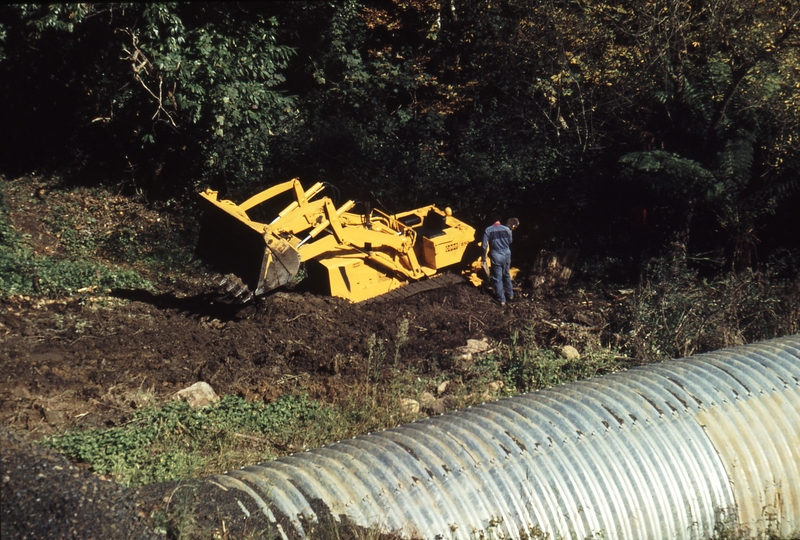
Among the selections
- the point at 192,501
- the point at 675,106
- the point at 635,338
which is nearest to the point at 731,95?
the point at 675,106

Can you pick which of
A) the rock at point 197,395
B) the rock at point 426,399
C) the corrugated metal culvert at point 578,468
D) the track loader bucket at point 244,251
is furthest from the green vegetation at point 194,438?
the track loader bucket at point 244,251

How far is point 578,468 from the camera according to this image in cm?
521

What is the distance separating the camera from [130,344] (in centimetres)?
956

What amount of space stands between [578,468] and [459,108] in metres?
11.6

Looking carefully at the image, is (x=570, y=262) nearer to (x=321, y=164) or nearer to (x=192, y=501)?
(x=321, y=164)

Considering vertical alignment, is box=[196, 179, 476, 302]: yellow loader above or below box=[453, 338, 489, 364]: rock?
above

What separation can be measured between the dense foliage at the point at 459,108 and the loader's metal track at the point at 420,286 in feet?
7.12

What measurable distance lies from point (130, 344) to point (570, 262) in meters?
7.06

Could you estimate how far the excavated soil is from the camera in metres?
8.04

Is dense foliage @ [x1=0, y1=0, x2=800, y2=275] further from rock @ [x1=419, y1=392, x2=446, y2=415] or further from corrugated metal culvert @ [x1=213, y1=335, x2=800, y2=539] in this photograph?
corrugated metal culvert @ [x1=213, y1=335, x2=800, y2=539]

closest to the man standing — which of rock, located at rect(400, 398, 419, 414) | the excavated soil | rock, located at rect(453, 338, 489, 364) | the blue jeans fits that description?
the blue jeans

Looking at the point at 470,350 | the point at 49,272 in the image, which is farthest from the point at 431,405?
the point at 49,272

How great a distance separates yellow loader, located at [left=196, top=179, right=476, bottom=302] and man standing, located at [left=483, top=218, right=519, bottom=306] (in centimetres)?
66

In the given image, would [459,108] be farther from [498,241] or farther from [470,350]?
[470,350]
